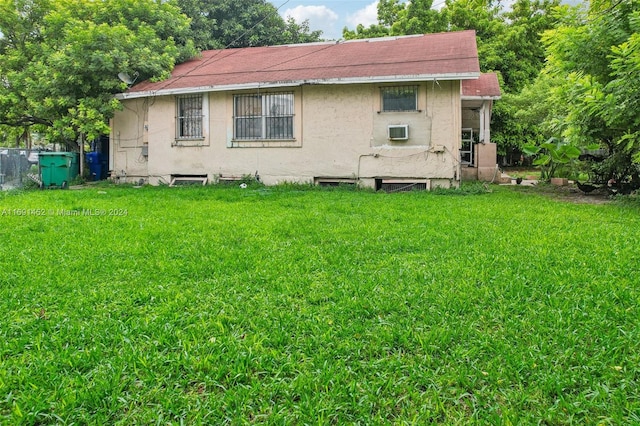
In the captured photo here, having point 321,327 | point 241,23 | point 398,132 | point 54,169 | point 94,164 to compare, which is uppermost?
point 241,23

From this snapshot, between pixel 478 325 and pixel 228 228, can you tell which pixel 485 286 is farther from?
pixel 228 228

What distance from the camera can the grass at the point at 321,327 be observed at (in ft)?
6.61

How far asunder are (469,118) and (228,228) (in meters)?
12.7

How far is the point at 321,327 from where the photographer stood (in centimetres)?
277

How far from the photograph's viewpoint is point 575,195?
10.4 meters

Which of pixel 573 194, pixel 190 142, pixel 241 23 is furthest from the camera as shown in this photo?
pixel 241 23

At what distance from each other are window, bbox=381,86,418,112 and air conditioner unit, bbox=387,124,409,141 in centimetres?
48

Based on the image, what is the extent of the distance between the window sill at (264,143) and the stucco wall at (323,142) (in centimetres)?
3

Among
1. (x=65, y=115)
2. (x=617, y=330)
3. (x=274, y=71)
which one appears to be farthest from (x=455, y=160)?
(x=65, y=115)

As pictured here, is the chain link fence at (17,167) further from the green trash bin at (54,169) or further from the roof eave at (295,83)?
the roof eave at (295,83)

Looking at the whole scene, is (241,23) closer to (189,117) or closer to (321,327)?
(189,117)

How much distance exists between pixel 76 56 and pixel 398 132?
950 centimetres

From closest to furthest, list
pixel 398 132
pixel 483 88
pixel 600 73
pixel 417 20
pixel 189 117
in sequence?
pixel 600 73, pixel 398 132, pixel 189 117, pixel 483 88, pixel 417 20

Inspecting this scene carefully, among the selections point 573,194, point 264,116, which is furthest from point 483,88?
point 264,116
